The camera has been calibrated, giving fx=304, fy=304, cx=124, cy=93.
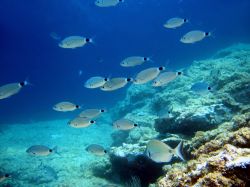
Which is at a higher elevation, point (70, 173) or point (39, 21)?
point (39, 21)

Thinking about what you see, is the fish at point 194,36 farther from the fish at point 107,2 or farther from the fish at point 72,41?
the fish at point 72,41

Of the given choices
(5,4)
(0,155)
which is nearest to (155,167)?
(0,155)

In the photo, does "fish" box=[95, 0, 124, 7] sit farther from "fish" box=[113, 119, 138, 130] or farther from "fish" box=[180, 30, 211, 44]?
"fish" box=[113, 119, 138, 130]

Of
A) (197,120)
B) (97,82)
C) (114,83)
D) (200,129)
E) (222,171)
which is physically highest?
(97,82)

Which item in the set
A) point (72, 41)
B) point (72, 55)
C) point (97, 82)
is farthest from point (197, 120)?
point (72, 55)

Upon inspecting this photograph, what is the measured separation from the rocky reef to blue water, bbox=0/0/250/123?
9466mm

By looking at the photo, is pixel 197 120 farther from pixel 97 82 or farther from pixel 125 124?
pixel 97 82

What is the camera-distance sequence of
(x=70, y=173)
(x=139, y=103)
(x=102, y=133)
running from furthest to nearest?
(x=102, y=133) < (x=139, y=103) < (x=70, y=173)

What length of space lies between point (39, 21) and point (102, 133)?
97.6 feet

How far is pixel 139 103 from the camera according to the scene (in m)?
18.0

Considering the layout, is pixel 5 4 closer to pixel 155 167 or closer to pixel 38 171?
pixel 38 171

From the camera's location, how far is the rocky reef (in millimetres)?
3283

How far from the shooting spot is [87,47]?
60.1 meters

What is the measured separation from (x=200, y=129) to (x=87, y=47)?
54192 millimetres
